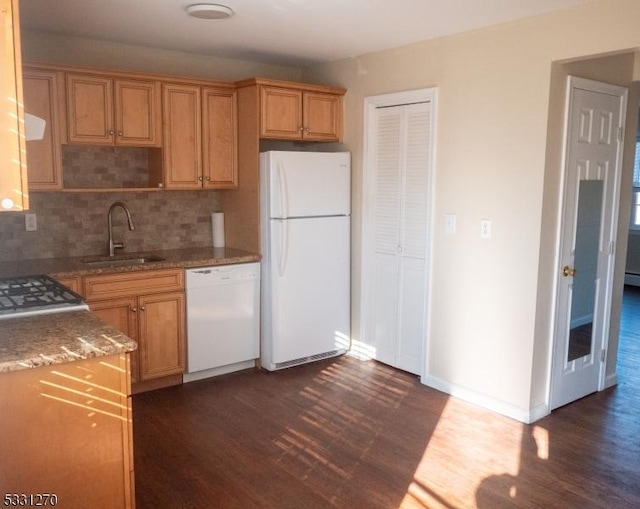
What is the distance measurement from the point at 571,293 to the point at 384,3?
6.88 ft

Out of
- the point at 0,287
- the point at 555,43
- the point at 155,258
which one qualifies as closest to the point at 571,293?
the point at 555,43

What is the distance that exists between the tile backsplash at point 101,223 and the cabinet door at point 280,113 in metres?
0.78

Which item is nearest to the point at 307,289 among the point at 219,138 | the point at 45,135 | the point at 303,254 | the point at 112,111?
the point at 303,254

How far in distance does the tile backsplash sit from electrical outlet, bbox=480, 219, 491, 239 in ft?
7.01

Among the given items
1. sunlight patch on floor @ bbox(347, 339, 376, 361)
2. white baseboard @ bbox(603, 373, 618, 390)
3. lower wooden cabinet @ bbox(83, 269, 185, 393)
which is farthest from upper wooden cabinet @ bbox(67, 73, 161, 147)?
white baseboard @ bbox(603, 373, 618, 390)

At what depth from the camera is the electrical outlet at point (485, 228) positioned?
3.58 meters

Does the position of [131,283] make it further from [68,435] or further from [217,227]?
[68,435]

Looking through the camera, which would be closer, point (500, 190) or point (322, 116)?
point (500, 190)

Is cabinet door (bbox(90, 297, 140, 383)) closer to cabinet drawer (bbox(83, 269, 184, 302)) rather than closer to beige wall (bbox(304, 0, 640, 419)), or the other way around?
cabinet drawer (bbox(83, 269, 184, 302))

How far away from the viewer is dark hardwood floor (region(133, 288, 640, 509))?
2705mm

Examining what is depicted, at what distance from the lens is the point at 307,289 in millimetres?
4402

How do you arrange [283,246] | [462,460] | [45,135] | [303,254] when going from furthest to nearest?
[303,254] < [283,246] < [45,135] < [462,460]

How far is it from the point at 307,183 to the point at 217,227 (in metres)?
0.86

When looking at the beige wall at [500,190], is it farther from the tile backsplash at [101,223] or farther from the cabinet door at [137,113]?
the tile backsplash at [101,223]
